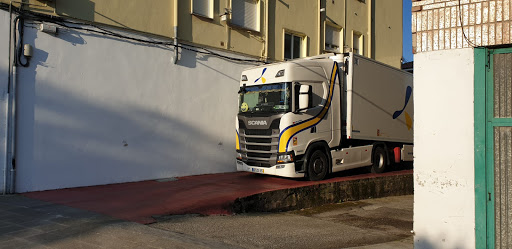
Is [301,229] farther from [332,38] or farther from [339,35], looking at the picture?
[339,35]

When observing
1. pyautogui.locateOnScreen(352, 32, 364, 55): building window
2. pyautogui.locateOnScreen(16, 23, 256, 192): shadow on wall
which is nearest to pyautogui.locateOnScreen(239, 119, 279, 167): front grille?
pyautogui.locateOnScreen(16, 23, 256, 192): shadow on wall

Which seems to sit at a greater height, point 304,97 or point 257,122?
point 304,97

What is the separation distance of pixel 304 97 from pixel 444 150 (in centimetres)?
540

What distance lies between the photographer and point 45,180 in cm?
902

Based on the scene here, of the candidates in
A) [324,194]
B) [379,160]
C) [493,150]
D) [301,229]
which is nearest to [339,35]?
[379,160]

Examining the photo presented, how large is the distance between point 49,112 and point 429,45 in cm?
804

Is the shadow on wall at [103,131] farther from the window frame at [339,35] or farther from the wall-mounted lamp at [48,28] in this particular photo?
the window frame at [339,35]

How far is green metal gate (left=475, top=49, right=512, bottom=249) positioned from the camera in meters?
4.25

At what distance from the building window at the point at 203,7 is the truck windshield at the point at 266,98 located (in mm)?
3039

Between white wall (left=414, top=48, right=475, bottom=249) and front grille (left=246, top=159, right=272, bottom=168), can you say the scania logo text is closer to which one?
front grille (left=246, top=159, right=272, bottom=168)

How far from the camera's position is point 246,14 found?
13.7 meters

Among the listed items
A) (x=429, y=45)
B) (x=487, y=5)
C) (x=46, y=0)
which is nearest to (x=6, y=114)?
(x=46, y=0)

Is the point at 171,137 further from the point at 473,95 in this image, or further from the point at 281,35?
the point at 473,95

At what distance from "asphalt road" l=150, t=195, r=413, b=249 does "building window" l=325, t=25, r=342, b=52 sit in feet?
32.0
